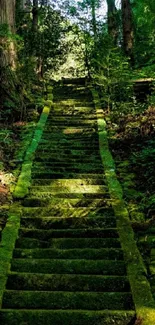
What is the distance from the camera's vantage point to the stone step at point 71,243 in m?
4.92

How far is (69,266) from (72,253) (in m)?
0.28

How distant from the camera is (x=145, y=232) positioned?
5254 millimetres

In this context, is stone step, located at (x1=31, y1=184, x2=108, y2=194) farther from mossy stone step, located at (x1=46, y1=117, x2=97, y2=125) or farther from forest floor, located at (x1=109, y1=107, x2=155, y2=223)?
mossy stone step, located at (x1=46, y1=117, x2=97, y2=125)

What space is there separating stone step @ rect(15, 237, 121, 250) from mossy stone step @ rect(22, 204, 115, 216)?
0.65m

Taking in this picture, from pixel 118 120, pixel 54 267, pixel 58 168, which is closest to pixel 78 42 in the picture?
pixel 118 120

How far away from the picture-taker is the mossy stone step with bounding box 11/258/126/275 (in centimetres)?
439

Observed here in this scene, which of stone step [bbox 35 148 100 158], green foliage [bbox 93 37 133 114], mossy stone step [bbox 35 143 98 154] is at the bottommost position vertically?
stone step [bbox 35 148 100 158]

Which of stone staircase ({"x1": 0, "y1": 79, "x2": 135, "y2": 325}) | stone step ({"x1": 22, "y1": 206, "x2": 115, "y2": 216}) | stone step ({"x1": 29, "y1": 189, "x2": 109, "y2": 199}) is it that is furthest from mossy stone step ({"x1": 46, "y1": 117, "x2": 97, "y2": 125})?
stone step ({"x1": 22, "y1": 206, "x2": 115, "y2": 216})

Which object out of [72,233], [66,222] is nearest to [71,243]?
[72,233]

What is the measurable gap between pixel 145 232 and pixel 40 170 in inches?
105

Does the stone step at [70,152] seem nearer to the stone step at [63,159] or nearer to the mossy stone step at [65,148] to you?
the mossy stone step at [65,148]

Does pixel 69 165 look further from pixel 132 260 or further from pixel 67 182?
pixel 132 260

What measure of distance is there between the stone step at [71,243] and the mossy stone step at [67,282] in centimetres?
71

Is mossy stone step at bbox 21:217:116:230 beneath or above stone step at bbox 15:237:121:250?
above
